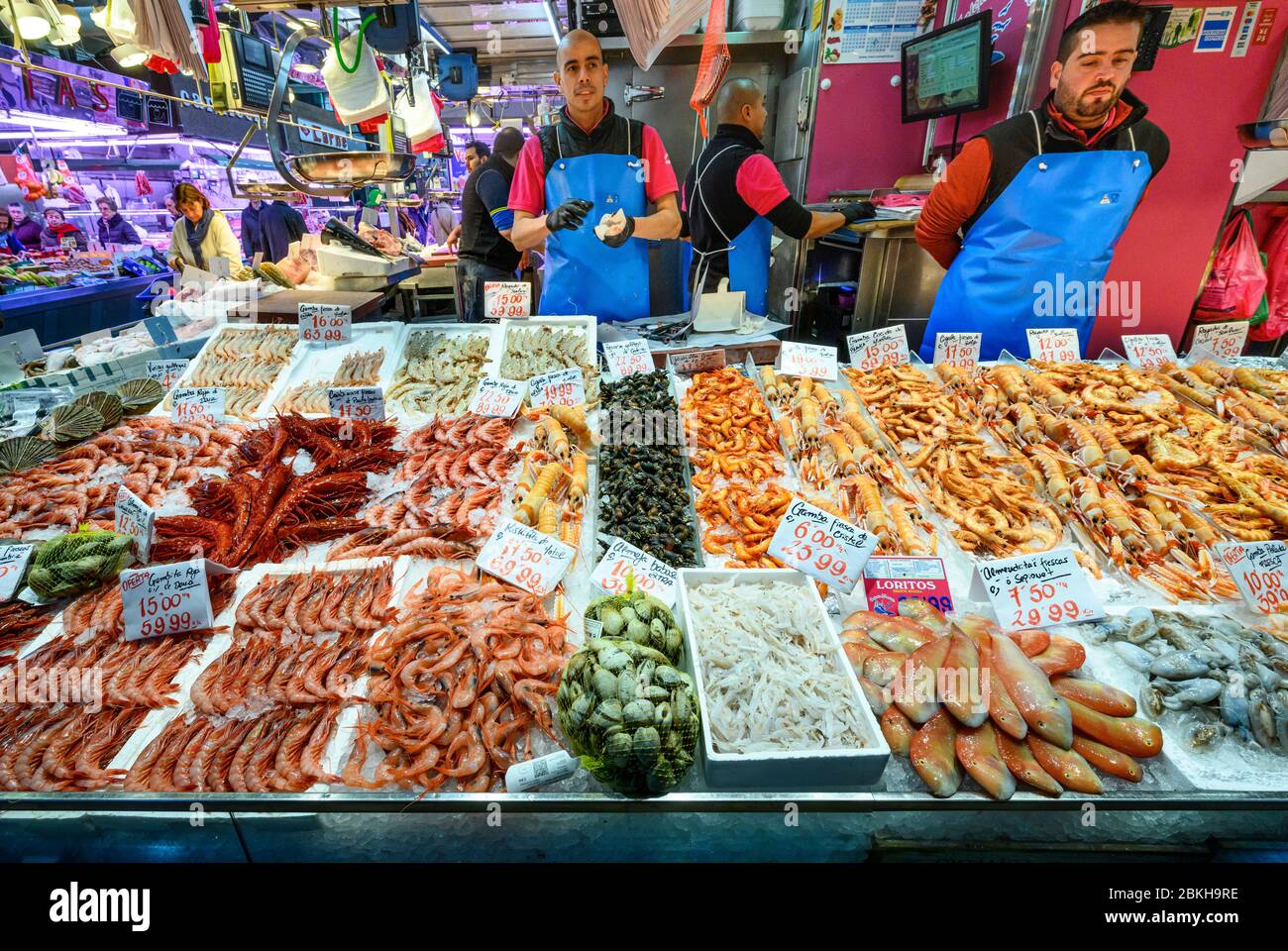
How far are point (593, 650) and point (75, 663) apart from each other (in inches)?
62.8

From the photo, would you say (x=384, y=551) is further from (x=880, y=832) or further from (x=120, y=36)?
(x=120, y=36)

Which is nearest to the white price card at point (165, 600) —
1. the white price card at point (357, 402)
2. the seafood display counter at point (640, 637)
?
the seafood display counter at point (640, 637)

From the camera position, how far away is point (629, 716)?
1238 millimetres

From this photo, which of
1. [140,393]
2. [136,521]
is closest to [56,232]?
[140,393]

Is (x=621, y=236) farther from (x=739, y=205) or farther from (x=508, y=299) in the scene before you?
(x=739, y=205)

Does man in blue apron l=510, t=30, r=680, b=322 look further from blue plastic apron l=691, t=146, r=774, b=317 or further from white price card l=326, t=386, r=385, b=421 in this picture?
white price card l=326, t=386, r=385, b=421

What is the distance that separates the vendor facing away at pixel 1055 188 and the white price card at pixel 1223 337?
60cm

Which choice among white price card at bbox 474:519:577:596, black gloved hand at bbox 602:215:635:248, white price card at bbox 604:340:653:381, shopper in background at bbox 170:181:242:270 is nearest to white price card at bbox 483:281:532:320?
black gloved hand at bbox 602:215:635:248

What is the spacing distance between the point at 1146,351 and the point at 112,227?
15409 mm

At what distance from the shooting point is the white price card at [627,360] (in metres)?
3.43

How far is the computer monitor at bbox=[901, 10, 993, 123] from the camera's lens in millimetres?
4953

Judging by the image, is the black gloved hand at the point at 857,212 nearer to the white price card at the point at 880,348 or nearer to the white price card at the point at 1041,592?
the white price card at the point at 880,348

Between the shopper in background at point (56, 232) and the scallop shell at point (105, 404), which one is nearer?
the scallop shell at point (105, 404)
